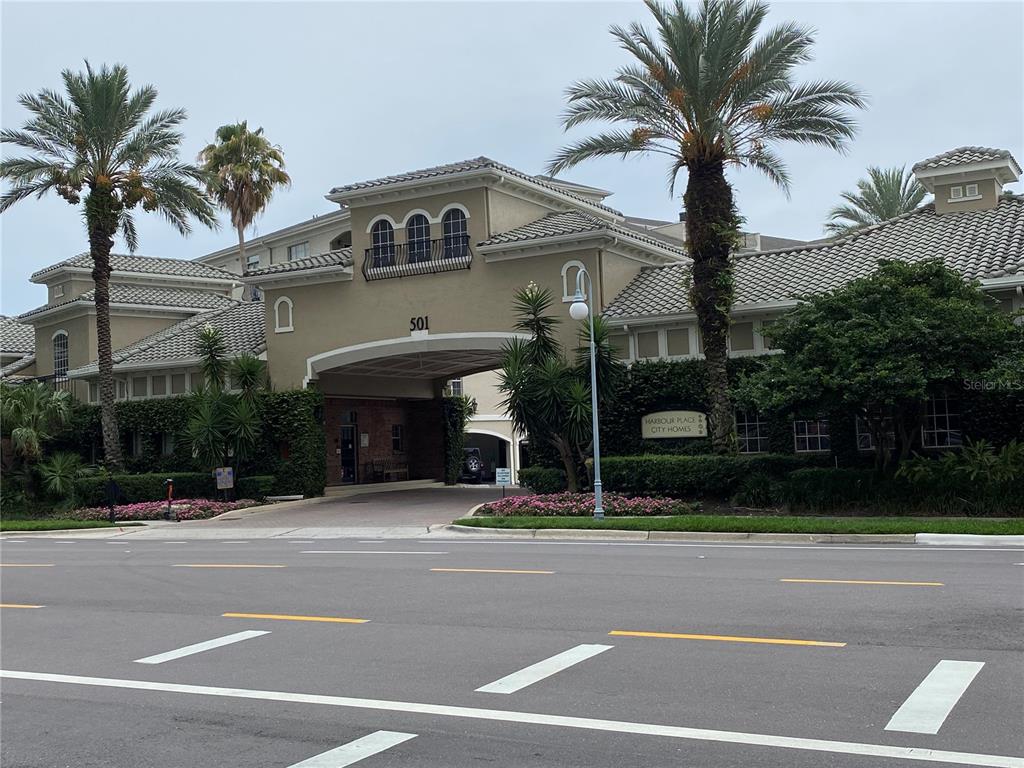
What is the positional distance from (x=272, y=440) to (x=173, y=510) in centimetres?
415

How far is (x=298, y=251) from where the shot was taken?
60031mm

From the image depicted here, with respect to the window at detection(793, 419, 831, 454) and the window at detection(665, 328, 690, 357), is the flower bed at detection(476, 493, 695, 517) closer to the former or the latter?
the window at detection(793, 419, 831, 454)

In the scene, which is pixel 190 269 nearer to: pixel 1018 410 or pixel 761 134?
pixel 761 134

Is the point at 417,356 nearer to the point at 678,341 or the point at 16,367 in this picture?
the point at 678,341

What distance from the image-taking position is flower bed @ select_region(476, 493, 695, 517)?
79.9 ft

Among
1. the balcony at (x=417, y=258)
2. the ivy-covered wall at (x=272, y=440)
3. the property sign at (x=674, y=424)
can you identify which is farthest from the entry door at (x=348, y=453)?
the property sign at (x=674, y=424)

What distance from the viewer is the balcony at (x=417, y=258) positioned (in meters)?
31.3

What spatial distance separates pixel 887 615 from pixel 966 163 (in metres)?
22.7

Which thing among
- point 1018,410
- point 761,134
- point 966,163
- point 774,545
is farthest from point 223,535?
point 966,163

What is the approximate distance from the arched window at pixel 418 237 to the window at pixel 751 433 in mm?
10488

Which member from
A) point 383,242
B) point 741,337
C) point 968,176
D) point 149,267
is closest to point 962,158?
point 968,176

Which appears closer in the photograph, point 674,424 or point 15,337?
point 674,424

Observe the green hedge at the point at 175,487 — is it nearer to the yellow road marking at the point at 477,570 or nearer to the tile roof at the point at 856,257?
the tile roof at the point at 856,257

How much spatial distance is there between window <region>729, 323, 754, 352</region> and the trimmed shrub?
5.55m
